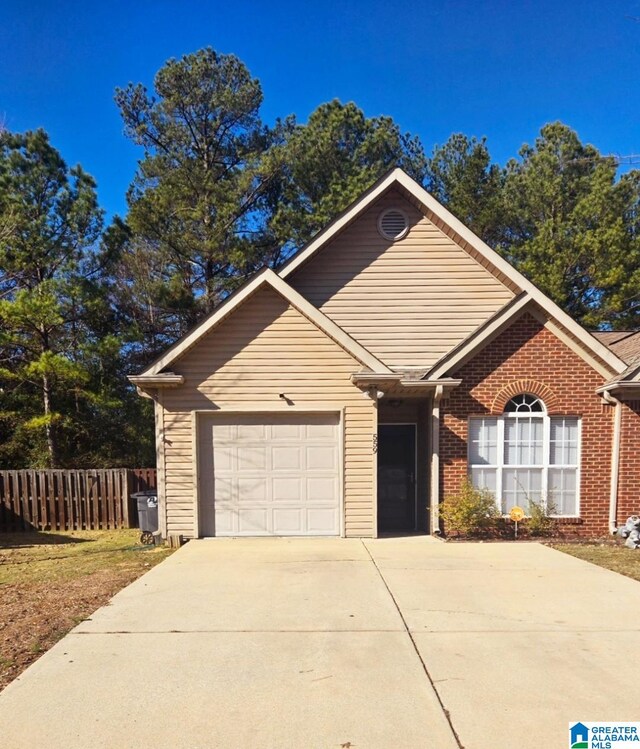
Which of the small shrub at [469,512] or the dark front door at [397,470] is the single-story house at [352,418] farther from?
the dark front door at [397,470]

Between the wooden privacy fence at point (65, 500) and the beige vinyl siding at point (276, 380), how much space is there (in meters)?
3.63

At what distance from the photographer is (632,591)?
19.9ft

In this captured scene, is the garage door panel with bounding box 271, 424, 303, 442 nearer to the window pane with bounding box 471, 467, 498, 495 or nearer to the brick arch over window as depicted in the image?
the window pane with bounding box 471, 467, 498, 495

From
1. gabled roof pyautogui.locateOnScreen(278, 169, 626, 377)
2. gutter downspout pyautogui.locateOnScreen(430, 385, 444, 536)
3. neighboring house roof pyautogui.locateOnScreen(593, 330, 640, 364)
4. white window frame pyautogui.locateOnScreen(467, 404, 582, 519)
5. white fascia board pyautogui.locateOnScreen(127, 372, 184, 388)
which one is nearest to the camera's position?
white fascia board pyautogui.locateOnScreen(127, 372, 184, 388)

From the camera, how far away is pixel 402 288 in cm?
1059

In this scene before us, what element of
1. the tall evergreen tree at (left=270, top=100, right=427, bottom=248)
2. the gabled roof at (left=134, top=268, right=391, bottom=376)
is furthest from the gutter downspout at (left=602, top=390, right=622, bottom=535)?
the tall evergreen tree at (left=270, top=100, right=427, bottom=248)

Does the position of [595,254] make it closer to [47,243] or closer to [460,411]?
[460,411]

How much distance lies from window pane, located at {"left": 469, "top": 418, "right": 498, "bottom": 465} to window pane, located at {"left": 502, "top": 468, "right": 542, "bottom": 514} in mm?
434

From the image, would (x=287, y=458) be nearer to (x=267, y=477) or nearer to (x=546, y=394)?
(x=267, y=477)

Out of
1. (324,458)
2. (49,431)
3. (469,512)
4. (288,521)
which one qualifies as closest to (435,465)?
(469,512)

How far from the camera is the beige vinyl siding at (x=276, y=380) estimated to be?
9.01 meters

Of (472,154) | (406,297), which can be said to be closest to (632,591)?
(406,297)

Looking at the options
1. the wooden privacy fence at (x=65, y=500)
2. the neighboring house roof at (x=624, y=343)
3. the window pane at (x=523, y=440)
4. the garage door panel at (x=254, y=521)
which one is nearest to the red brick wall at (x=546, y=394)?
the window pane at (x=523, y=440)

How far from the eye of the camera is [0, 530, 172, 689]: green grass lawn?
474 centimetres
